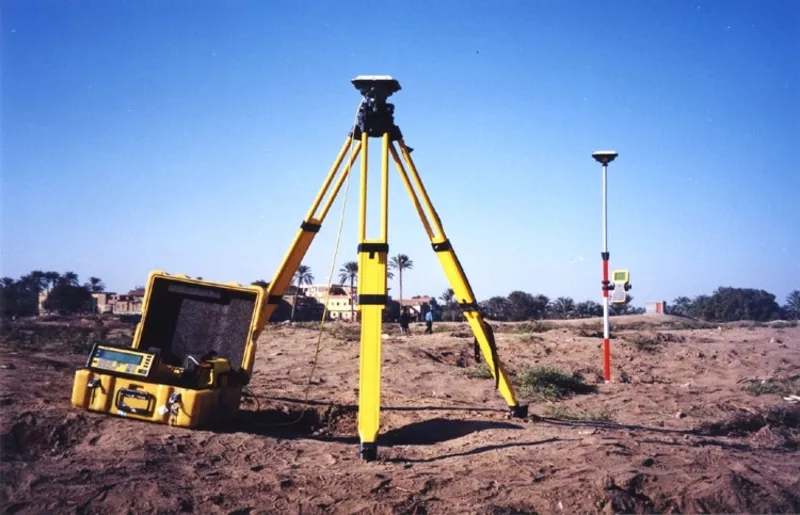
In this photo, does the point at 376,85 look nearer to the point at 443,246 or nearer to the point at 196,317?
the point at 443,246

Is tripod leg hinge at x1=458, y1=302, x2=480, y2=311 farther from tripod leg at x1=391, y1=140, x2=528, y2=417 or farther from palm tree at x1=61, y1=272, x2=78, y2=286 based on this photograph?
palm tree at x1=61, y1=272, x2=78, y2=286

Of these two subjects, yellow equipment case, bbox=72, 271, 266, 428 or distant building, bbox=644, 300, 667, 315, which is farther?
distant building, bbox=644, 300, 667, 315

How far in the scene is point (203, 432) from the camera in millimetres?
5746

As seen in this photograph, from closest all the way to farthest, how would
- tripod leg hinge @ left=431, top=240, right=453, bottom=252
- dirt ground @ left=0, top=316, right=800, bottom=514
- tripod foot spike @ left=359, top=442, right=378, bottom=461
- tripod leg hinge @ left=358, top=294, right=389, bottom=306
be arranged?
1. dirt ground @ left=0, top=316, right=800, bottom=514
2. tripod foot spike @ left=359, top=442, right=378, bottom=461
3. tripod leg hinge @ left=358, top=294, right=389, bottom=306
4. tripod leg hinge @ left=431, top=240, right=453, bottom=252

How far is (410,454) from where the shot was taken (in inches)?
220

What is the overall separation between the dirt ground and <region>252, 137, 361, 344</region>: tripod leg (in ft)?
4.68

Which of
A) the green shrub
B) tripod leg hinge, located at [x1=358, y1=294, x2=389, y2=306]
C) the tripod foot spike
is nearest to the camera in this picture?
the tripod foot spike

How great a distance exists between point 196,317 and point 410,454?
3220mm

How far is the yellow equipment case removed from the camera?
5836 mm

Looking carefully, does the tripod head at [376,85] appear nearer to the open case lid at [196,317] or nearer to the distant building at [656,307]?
the open case lid at [196,317]

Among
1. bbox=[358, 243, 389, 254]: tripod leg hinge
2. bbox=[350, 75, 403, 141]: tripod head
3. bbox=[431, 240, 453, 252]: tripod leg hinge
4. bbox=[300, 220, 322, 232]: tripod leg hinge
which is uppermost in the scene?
bbox=[350, 75, 403, 141]: tripod head

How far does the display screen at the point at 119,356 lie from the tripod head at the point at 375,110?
322 cm

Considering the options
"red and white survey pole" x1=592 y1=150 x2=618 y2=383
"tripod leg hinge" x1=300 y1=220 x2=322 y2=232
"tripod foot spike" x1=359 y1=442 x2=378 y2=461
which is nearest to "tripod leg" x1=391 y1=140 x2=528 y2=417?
"tripod leg hinge" x1=300 y1=220 x2=322 y2=232

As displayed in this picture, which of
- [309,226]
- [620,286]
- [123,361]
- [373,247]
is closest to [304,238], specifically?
[309,226]
